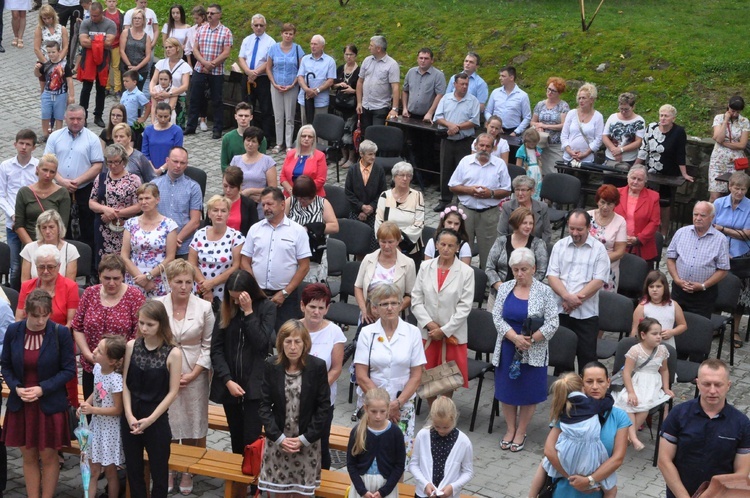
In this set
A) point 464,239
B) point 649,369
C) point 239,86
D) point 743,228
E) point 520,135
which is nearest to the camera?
point 649,369

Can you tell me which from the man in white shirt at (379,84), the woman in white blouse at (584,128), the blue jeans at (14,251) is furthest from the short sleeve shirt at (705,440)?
the man in white shirt at (379,84)

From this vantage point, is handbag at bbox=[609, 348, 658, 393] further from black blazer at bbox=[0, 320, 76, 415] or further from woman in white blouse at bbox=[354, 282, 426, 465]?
black blazer at bbox=[0, 320, 76, 415]

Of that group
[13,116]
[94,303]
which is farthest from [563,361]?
[13,116]

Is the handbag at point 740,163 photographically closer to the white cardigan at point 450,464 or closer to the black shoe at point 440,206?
the black shoe at point 440,206

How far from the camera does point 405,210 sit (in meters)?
12.2

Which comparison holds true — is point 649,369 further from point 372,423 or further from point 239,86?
point 239,86

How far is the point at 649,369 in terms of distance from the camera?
400 inches

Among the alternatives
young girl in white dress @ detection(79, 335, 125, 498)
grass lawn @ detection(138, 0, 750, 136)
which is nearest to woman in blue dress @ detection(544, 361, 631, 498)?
young girl in white dress @ detection(79, 335, 125, 498)

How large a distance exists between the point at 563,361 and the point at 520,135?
5.61 meters

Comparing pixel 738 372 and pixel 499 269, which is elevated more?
pixel 499 269

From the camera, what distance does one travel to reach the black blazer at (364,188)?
1316 centimetres

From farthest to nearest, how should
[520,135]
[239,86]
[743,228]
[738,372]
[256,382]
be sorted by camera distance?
[239,86], [520,135], [743,228], [738,372], [256,382]

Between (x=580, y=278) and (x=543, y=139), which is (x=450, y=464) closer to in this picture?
(x=580, y=278)

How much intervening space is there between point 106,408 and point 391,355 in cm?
216
